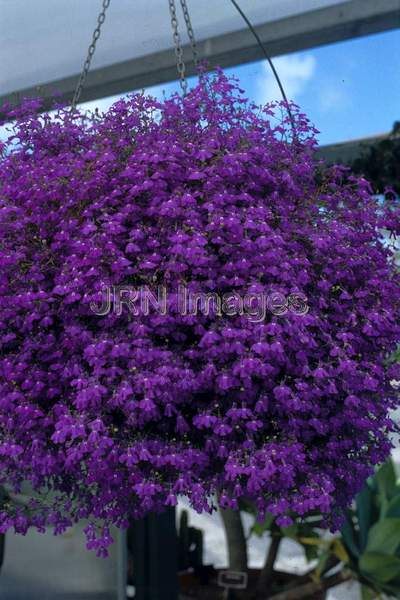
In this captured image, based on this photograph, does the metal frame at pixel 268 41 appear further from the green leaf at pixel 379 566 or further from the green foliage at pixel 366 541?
the green leaf at pixel 379 566

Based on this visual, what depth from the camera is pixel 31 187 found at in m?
1.15

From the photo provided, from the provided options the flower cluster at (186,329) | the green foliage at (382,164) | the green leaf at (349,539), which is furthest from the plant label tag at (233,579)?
the green foliage at (382,164)

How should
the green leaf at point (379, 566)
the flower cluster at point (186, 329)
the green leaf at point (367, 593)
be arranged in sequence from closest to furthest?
the flower cluster at point (186, 329), the green leaf at point (379, 566), the green leaf at point (367, 593)

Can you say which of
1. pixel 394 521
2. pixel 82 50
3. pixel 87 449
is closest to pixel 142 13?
pixel 82 50

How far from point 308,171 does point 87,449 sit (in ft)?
1.78

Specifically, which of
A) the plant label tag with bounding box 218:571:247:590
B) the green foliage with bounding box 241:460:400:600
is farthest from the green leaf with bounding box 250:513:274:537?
the plant label tag with bounding box 218:571:247:590

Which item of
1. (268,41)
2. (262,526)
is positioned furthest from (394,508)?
(268,41)

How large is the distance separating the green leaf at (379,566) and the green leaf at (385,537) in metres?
0.03

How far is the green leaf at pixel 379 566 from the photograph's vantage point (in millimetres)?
2084

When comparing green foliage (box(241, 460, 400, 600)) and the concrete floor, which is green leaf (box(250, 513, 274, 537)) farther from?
the concrete floor

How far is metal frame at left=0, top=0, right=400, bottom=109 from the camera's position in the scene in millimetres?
2533

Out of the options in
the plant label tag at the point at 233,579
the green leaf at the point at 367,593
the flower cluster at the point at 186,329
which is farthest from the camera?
the green leaf at the point at 367,593

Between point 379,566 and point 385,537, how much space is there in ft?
0.27

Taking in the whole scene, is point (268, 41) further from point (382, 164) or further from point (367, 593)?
point (367, 593)
